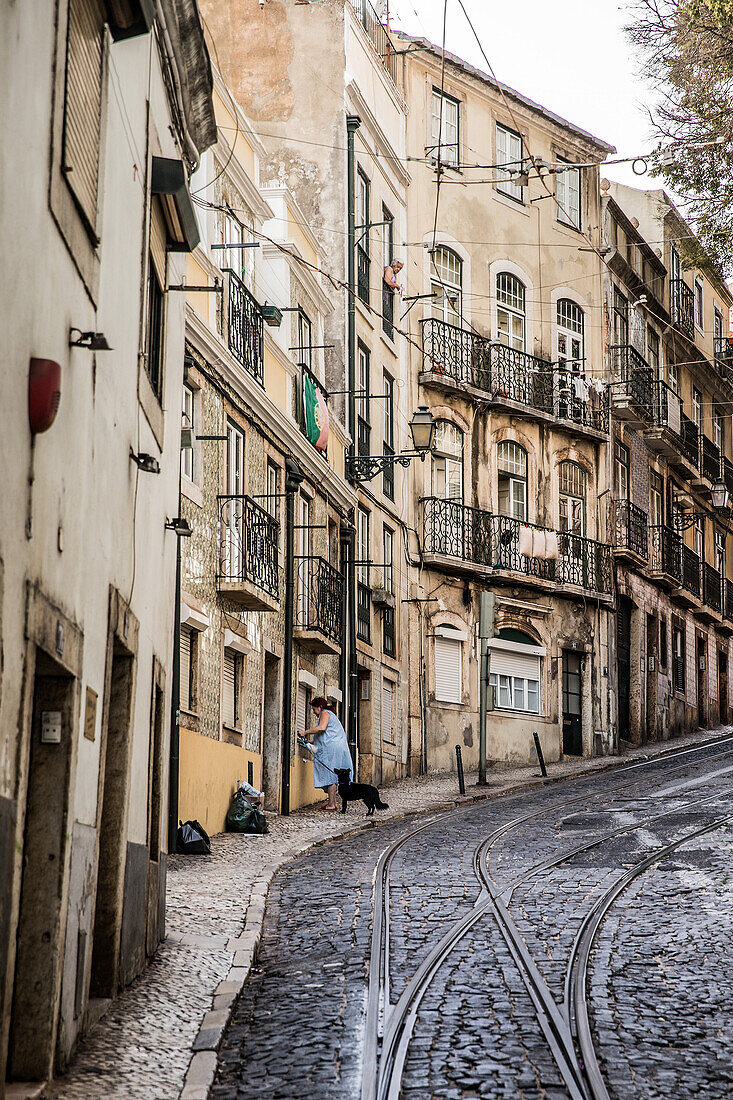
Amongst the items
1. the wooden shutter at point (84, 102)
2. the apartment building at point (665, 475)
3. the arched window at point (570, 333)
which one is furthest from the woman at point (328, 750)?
the arched window at point (570, 333)

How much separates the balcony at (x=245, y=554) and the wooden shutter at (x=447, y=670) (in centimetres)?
1253

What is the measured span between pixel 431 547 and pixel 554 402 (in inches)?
232

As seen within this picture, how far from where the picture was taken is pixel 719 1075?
22.8 feet

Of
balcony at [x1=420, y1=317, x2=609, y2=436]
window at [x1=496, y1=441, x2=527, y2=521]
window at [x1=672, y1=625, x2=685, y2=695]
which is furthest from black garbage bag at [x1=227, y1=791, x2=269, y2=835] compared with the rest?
window at [x1=672, y1=625, x2=685, y2=695]

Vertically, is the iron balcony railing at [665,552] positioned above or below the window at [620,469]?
below

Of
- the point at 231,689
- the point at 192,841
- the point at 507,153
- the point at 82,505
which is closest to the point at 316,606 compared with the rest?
the point at 231,689

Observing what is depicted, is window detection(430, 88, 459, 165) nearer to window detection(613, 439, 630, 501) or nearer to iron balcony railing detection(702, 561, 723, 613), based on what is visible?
window detection(613, 439, 630, 501)

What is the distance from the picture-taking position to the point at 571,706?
36.2m

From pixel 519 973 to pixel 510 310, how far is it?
2910cm

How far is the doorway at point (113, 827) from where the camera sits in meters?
8.15

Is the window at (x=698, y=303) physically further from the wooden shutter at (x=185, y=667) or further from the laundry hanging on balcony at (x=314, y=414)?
the wooden shutter at (x=185, y=667)

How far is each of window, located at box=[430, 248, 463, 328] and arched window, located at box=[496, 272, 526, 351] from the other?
135 centimetres

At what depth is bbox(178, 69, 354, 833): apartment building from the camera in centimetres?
1805

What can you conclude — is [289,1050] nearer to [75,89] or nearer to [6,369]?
[6,369]
